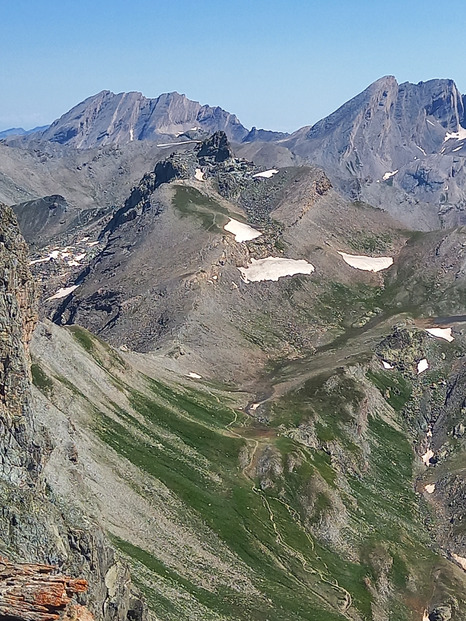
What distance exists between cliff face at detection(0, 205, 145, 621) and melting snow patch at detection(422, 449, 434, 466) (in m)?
115

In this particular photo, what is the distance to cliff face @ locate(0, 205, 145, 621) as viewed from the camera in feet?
172

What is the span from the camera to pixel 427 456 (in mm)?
171125

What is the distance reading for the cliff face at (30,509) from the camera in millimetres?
52375

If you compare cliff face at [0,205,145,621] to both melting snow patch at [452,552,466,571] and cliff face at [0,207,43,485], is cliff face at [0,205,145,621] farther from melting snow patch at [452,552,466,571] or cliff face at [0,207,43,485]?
melting snow patch at [452,552,466,571]

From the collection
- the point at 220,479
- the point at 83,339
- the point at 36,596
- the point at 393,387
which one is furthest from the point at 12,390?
the point at 393,387

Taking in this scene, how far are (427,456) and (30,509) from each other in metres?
133

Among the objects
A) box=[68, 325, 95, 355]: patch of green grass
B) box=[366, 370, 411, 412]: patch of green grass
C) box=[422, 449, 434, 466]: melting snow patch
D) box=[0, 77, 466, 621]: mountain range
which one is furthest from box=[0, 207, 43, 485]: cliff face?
box=[366, 370, 411, 412]: patch of green grass

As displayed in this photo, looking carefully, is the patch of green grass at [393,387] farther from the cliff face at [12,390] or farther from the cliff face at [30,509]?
the cliff face at [30,509]

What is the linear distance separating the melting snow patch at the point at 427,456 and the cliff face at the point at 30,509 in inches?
4530

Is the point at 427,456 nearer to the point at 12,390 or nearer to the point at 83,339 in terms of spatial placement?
the point at 83,339

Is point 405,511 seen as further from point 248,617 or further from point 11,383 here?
point 11,383

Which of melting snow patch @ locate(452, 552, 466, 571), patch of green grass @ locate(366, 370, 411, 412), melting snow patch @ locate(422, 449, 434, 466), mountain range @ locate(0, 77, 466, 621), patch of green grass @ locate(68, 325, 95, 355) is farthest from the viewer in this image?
patch of green grass @ locate(366, 370, 411, 412)

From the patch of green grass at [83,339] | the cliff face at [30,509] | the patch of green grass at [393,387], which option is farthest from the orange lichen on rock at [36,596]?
the patch of green grass at [393,387]

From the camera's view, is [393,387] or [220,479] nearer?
[220,479]
